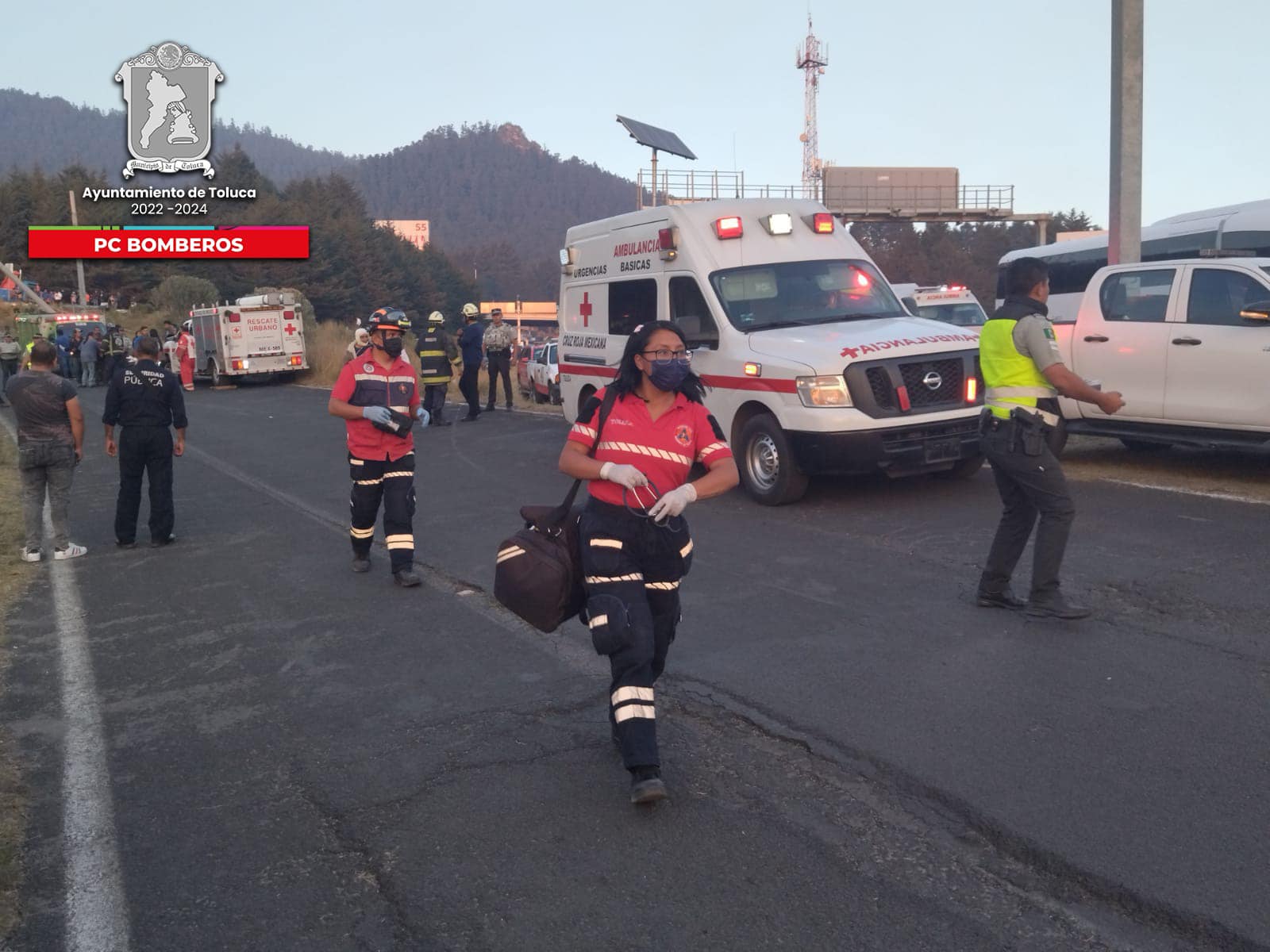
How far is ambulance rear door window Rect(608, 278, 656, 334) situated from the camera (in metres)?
11.7

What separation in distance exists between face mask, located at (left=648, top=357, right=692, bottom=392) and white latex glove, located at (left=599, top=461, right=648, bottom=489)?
1.10ft

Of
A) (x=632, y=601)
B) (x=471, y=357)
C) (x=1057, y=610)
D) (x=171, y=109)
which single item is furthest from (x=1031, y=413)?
(x=171, y=109)

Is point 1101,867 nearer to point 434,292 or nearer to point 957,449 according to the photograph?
point 957,449

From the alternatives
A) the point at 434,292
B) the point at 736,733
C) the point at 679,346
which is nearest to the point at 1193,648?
the point at 736,733

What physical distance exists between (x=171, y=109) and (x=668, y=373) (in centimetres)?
2292

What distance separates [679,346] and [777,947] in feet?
6.94

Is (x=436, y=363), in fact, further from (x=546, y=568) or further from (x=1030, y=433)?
(x=546, y=568)

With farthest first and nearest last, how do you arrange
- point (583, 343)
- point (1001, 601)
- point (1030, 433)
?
1. point (583, 343)
2. point (1001, 601)
3. point (1030, 433)

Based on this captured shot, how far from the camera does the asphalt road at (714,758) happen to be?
136 inches

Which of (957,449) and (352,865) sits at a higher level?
(957,449)

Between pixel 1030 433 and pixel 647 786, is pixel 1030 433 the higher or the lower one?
the higher one

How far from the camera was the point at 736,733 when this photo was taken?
16.0 feet

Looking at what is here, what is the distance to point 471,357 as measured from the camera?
755 inches

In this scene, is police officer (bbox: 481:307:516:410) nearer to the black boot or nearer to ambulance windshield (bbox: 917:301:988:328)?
ambulance windshield (bbox: 917:301:988:328)
